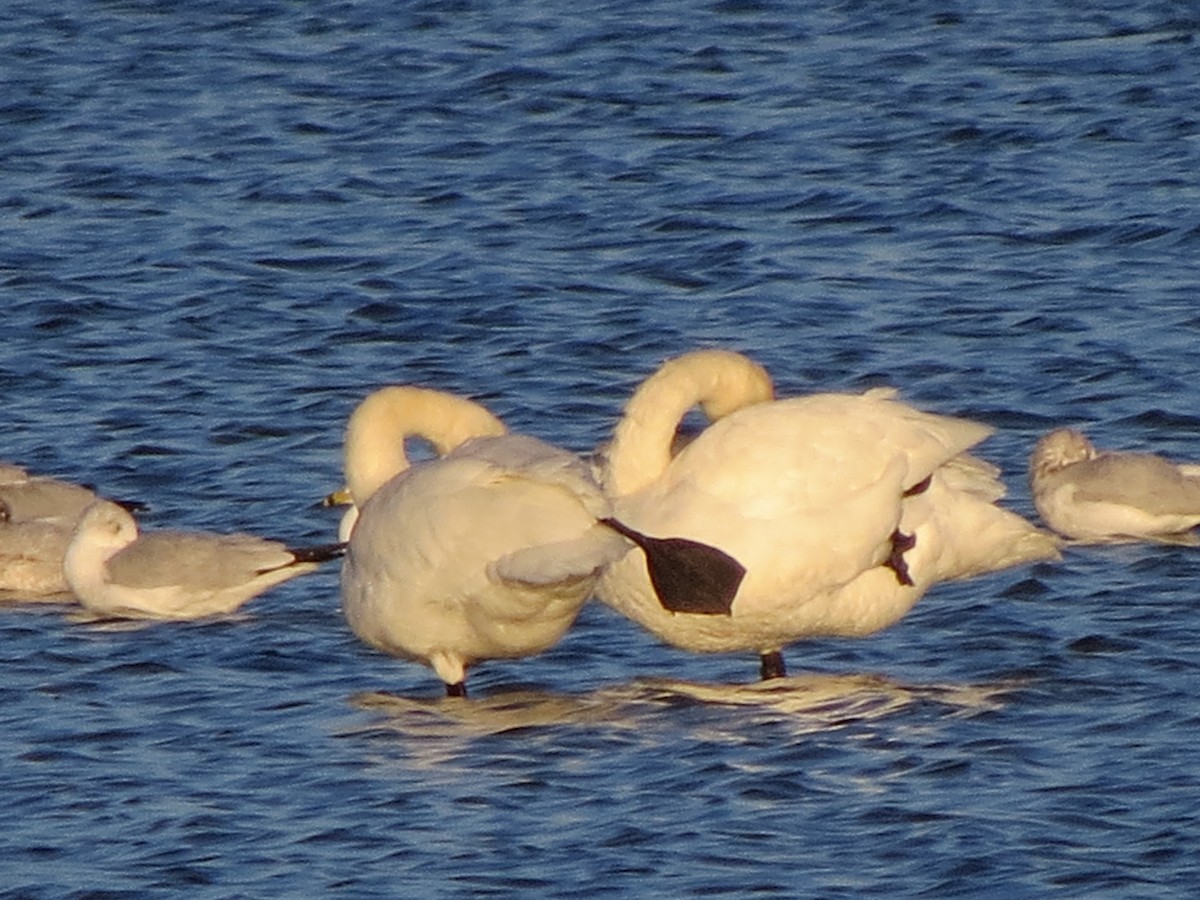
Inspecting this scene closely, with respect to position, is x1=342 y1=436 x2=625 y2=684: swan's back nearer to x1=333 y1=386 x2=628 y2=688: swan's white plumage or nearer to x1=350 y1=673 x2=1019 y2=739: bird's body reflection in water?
x1=333 y1=386 x2=628 y2=688: swan's white plumage

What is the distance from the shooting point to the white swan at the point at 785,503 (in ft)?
28.5

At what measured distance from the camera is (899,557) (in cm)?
902

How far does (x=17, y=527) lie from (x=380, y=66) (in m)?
8.48

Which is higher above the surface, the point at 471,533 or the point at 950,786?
the point at 471,533

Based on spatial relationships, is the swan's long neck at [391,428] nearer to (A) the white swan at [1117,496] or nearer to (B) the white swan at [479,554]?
(B) the white swan at [479,554]

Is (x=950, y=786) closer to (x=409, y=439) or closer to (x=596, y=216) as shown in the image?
(x=409, y=439)

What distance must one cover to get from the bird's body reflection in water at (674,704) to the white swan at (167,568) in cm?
123

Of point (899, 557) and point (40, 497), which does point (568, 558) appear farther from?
point (40, 497)

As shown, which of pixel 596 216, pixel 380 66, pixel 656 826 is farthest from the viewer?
pixel 380 66

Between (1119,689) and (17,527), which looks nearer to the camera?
(1119,689)

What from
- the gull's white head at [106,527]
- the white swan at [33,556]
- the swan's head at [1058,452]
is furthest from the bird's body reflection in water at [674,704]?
the white swan at [33,556]

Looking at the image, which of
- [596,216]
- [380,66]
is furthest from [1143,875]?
[380,66]

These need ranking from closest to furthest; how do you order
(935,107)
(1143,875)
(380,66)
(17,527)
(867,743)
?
1. (1143,875)
2. (867,743)
3. (17,527)
4. (935,107)
5. (380,66)

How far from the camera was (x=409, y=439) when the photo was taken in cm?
1255
